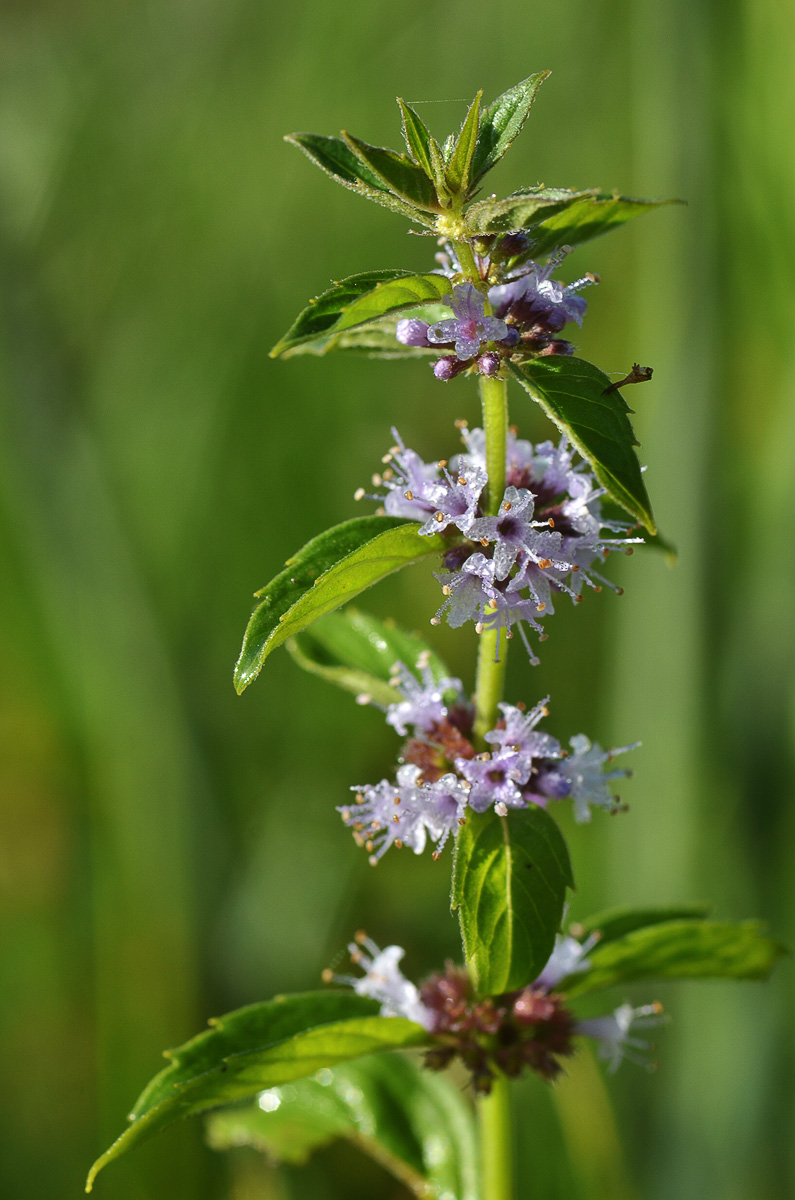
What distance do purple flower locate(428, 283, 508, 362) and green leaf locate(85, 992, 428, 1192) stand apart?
0.67 meters

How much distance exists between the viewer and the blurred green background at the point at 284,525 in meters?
2.53

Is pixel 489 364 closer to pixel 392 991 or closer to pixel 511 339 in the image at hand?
pixel 511 339

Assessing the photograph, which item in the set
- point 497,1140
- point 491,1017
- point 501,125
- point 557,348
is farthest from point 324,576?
point 497,1140

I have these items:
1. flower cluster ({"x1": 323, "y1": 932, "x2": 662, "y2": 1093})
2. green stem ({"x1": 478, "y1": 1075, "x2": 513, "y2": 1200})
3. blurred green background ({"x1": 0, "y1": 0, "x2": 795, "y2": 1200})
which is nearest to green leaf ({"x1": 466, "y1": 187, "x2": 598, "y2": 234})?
flower cluster ({"x1": 323, "y1": 932, "x2": 662, "y2": 1093})

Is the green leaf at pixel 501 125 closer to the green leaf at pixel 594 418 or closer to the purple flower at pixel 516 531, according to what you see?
the green leaf at pixel 594 418

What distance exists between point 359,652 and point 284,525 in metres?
→ 1.76

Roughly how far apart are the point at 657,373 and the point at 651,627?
706 millimetres

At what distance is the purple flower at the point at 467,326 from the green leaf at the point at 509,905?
46 cm

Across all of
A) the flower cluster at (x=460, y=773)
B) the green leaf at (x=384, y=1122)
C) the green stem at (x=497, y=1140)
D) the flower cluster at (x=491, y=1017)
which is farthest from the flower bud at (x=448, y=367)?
the green leaf at (x=384, y=1122)

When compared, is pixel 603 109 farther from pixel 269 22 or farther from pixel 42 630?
pixel 42 630

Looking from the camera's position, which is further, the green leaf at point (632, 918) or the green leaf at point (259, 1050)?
the green leaf at point (632, 918)

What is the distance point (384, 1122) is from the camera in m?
1.52

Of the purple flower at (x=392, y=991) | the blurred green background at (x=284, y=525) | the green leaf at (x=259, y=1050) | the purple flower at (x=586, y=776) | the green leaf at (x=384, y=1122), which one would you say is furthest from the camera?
the blurred green background at (x=284, y=525)

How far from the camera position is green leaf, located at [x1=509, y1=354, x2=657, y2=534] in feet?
2.53
